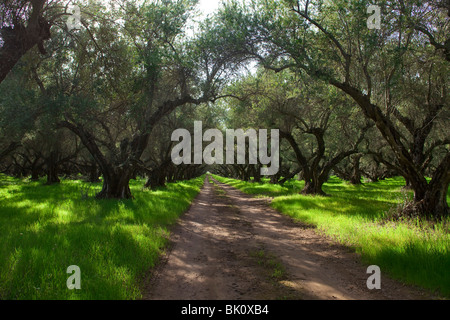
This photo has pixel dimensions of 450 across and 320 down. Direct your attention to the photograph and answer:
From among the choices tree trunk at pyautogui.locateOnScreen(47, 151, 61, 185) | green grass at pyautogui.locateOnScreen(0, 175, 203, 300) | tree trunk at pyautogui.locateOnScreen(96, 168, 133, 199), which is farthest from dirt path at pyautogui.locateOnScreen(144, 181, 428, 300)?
tree trunk at pyautogui.locateOnScreen(47, 151, 61, 185)

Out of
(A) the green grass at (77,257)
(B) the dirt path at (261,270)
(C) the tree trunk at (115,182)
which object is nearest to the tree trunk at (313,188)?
(B) the dirt path at (261,270)

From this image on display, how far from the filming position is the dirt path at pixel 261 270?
4.18 meters

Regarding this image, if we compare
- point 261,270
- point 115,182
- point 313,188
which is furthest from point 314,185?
point 261,270

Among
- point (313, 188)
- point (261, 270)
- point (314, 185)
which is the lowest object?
point (261, 270)

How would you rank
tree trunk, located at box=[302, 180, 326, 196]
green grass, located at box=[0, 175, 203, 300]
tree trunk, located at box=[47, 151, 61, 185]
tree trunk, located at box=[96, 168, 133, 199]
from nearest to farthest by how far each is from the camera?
green grass, located at box=[0, 175, 203, 300] → tree trunk, located at box=[96, 168, 133, 199] → tree trunk, located at box=[302, 180, 326, 196] → tree trunk, located at box=[47, 151, 61, 185]

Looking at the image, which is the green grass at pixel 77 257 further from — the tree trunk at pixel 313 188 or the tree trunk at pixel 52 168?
the tree trunk at pixel 52 168

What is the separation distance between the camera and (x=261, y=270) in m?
5.23

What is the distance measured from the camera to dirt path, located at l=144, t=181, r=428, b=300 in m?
4.18

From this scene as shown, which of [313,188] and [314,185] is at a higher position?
[314,185]

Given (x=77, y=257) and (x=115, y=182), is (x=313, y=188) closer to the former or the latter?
(x=115, y=182)

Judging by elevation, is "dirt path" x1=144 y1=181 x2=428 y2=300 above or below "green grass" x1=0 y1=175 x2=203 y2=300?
below

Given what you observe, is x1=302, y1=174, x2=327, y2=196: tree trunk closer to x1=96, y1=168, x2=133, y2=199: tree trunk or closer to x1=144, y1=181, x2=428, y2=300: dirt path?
x1=144, y1=181, x2=428, y2=300: dirt path
